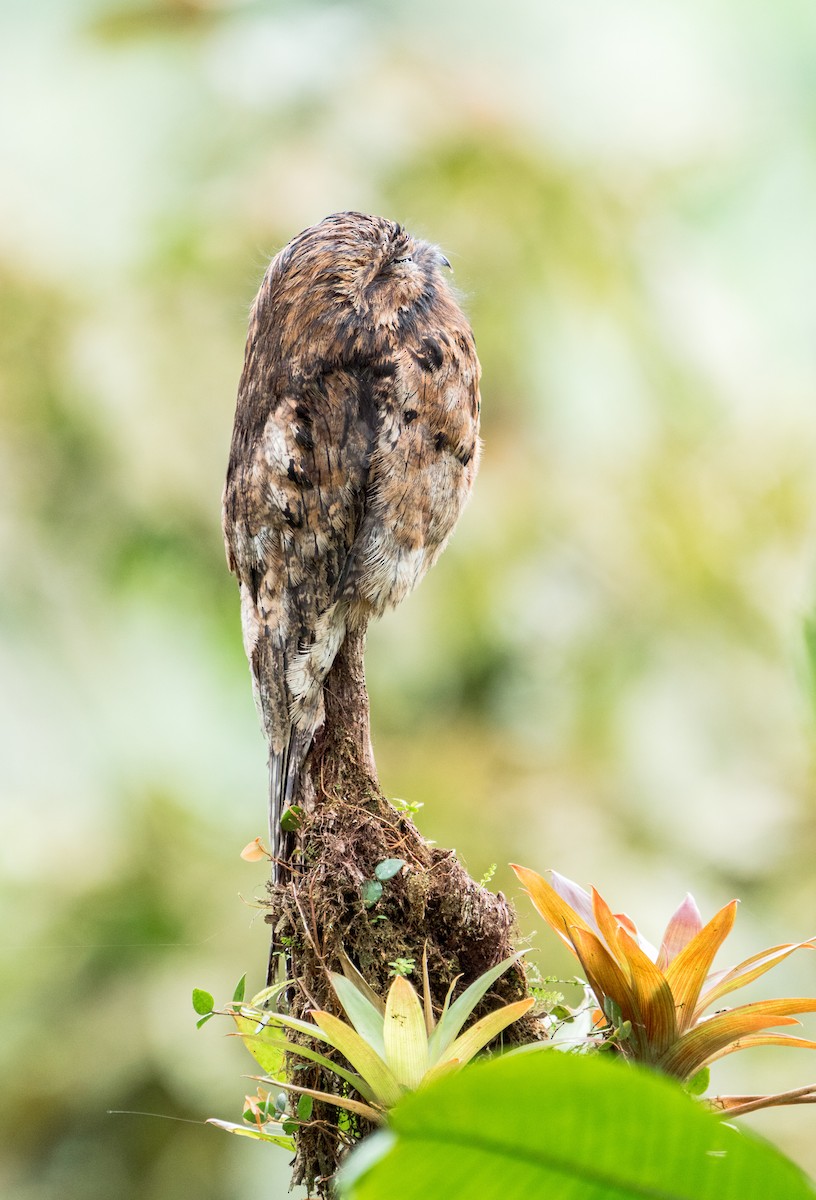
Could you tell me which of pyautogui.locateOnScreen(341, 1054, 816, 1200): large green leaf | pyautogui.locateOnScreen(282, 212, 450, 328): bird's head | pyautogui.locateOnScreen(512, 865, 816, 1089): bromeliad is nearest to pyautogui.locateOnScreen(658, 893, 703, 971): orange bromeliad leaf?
pyautogui.locateOnScreen(512, 865, 816, 1089): bromeliad

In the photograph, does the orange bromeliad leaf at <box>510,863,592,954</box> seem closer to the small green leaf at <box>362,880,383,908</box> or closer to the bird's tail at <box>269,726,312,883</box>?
the small green leaf at <box>362,880,383,908</box>

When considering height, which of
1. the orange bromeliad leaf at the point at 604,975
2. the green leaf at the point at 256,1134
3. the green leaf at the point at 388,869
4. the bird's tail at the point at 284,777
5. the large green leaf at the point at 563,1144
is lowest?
the large green leaf at the point at 563,1144

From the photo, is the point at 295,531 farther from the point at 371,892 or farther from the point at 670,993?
the point at 670,993

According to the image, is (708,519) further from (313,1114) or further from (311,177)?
(313,1114)

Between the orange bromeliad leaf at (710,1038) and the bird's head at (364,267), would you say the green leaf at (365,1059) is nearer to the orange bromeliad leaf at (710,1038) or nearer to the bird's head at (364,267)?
the orange bromeliad leaf at (710,1038)

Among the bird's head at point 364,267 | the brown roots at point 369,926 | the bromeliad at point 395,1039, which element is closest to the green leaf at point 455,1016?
the bromeliad at point 395,1039

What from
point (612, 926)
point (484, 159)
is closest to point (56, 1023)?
point (612, 926)

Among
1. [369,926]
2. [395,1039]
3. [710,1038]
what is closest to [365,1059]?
[395,1039]

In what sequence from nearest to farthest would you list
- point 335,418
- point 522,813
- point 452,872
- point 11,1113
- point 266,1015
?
point 266,1015 < point 452,872 < point 335,418 < point 11,1113 < point 522,813
